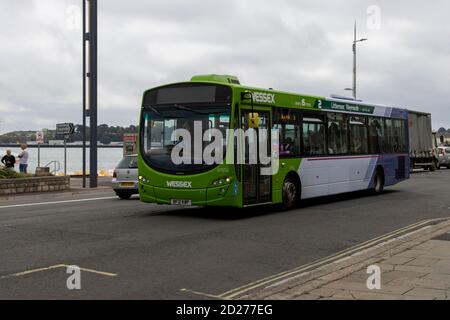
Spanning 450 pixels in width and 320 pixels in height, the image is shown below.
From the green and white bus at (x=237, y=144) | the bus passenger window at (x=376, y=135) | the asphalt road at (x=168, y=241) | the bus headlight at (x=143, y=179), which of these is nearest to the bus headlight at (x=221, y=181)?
the green and white bus at (x=237, y=144)

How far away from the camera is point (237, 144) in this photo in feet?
41.1

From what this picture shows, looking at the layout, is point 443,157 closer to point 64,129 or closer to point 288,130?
point 64,129

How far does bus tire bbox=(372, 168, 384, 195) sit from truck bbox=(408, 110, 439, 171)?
17.8 m

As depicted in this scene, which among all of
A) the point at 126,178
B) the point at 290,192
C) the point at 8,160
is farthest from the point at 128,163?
the point at 8,160

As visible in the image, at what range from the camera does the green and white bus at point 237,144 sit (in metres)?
12.5

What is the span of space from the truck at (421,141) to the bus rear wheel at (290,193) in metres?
23.7

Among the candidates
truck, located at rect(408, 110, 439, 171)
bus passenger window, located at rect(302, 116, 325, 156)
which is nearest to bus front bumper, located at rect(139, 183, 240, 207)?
bus passenger window, located at rect(302, 116, 325, 156)

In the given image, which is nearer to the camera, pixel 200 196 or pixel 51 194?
pixel 200 196

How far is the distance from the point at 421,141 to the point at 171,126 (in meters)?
29.2

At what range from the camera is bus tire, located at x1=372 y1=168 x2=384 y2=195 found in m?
19.6

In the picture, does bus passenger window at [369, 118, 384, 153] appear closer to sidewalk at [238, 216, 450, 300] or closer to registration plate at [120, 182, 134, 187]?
registration plate at [120, 182, 134, 187]

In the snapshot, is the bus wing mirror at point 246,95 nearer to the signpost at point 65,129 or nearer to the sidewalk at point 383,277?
the sidewalk at point 383,277
